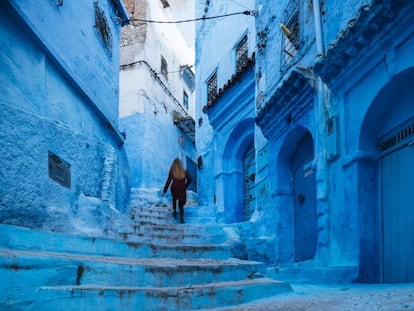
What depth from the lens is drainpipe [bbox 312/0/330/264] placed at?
5.59 m

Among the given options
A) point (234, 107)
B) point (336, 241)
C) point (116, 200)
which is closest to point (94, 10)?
point (116, 200)

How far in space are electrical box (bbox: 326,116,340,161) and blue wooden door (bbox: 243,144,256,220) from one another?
16.5 ft

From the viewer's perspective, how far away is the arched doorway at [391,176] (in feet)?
14.9

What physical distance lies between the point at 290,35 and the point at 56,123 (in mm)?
4075

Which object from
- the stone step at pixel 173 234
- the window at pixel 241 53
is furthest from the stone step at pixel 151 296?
the window at pixel 241 53

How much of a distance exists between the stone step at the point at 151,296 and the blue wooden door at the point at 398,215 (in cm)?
142

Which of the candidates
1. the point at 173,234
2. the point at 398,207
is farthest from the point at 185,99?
the point at 398,207

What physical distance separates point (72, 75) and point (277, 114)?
3288mm

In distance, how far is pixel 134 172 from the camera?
14.8 metres

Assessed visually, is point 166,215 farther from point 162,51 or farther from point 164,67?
point 162,51

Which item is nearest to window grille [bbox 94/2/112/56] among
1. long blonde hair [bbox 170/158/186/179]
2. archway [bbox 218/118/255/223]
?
long blonde hair [bbox 170/158/186/179]

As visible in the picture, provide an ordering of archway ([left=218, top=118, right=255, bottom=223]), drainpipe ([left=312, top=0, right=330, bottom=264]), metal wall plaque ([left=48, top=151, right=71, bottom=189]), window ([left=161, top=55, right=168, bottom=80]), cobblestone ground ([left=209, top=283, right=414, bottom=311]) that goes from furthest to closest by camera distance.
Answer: window ([left=161, top=55, right=168, bottom=80]) → archway ([left=218, top=118, right=255, bottom=223]) → drainpipe ([left=312, top=0, right=330, bottom=264]) → metal wall plaque ([left=48, top=151, right=71, bottom=189]) → cobblestone ground ([left=209, top=283, right=414, bottom=311])

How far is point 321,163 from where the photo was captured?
5793 millimetres

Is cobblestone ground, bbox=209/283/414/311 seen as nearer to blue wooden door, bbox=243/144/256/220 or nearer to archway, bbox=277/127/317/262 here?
archway, bbox=277/127/317/262
